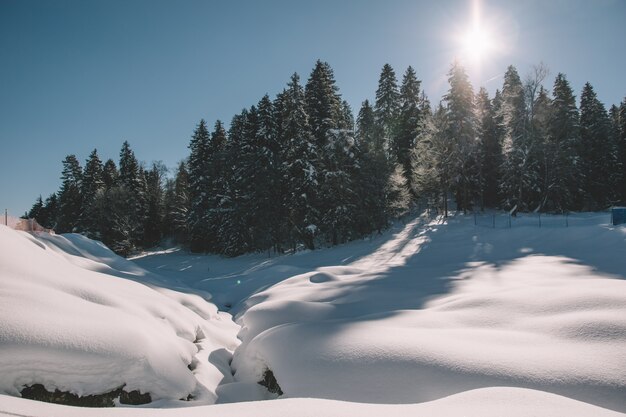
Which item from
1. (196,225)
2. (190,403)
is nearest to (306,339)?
(190,403)

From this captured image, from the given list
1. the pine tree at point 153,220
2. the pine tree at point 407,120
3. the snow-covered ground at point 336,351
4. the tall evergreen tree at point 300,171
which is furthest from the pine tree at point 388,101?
the snow-covered ground at point 336,351

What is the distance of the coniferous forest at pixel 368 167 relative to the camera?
86.2 feet

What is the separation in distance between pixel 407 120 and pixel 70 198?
43.8 m

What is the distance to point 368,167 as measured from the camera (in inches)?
1105

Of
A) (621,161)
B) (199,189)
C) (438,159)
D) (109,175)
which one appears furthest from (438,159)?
(109,175)

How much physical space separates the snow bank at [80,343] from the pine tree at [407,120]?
1406 inches

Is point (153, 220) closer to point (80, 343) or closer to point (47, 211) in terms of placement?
point (47, 211)

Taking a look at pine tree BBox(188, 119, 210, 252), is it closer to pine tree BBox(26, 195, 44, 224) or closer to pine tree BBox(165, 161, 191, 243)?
pine tree BBox(165, 161, 191, 243)

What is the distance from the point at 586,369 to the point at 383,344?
1.83m

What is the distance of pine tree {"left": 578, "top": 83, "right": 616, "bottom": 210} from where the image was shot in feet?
112

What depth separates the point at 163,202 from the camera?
5006 centimetres

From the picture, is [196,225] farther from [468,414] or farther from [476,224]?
[468,414]

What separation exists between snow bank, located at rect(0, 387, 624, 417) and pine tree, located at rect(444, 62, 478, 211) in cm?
2903

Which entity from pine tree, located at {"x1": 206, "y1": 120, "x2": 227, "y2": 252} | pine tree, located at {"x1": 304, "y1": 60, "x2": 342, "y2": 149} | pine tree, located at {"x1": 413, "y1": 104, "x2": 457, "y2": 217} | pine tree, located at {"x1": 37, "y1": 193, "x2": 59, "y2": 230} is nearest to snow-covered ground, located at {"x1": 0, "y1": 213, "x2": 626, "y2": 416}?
pine tree, located at {"x1": 304, "y1": 60, "x2": 342, "y2": 149}
